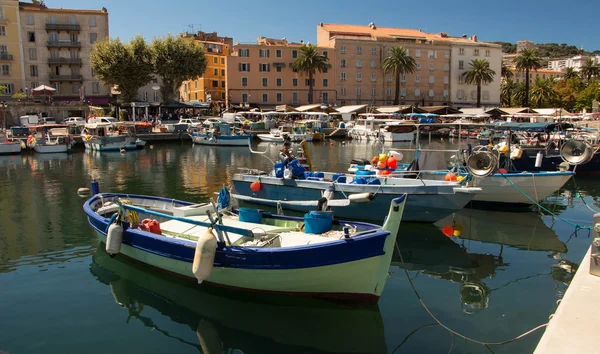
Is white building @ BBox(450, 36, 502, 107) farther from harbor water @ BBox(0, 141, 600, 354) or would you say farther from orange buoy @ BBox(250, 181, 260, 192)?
orange buoy @ BBox(250, 181, 260, 192)

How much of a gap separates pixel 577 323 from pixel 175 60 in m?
58.0

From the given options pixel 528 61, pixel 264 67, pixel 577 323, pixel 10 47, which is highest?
pixel 10 47

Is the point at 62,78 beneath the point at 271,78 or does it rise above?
beneath

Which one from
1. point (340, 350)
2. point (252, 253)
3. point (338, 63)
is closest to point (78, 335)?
point (252, 253)

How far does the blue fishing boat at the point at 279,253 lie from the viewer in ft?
30.0

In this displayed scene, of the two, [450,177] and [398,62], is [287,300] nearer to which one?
[450,177]

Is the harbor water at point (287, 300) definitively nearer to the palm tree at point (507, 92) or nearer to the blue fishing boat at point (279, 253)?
the blue fishing boat at point (279, 253)

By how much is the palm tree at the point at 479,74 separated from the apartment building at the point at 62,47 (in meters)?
55.2

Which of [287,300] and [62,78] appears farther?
[62,78]

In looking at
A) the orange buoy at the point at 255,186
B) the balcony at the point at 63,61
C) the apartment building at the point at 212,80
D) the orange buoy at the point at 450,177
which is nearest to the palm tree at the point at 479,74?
the apartment building at the point at 212,80

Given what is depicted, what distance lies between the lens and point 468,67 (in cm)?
8219

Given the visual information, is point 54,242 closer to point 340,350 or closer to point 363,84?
point 340,350

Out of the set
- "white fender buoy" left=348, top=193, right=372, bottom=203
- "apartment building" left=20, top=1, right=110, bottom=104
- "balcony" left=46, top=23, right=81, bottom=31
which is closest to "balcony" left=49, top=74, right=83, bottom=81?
"apartment building" left=20, top=1, right=110, bottom=104

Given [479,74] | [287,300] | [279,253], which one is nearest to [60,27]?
[479,74]
